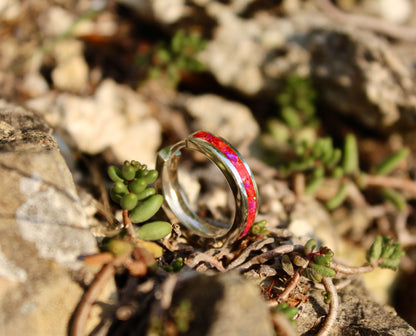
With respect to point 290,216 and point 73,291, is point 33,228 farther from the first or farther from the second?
point 290,216

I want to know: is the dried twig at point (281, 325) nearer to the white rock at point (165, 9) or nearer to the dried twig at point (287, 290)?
the dried twig at point (287, 290)

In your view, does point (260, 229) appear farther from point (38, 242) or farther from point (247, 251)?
point (38, 242)

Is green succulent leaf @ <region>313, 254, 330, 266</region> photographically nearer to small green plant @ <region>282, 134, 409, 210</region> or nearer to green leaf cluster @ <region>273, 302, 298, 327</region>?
green leaf cluster @ <region>273, 302, 298, 327</region>

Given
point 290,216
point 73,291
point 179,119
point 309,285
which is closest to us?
point 73,291

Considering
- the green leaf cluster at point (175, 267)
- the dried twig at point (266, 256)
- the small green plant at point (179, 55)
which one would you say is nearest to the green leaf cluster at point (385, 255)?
the dried twig at point (266, 256)

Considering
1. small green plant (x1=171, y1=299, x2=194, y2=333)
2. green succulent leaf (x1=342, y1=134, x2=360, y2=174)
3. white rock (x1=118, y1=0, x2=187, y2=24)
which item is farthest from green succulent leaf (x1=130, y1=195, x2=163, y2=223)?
white rock (x1=118, y1=0, x2=187, y2=24)

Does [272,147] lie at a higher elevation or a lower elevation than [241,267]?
lower

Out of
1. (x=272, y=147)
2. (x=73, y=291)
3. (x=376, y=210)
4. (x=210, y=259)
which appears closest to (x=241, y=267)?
(x=210, y=259)
